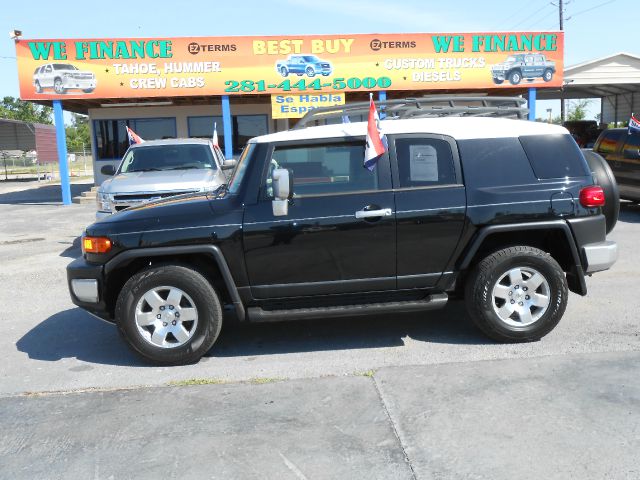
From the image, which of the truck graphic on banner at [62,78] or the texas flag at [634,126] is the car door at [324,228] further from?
the truck graphic on banner at [62,78]

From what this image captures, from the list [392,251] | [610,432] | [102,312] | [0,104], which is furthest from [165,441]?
[0,104]

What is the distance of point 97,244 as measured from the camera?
4.62 m

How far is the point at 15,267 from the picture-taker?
343 inches

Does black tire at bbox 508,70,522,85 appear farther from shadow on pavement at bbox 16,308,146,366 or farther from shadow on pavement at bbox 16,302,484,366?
shadow on pavement at bbox 16,308,146,366

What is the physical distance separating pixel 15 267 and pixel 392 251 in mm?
6469

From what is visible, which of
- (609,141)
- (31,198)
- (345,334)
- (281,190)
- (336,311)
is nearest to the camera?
(281,190)

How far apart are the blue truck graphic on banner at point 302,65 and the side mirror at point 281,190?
13418mm

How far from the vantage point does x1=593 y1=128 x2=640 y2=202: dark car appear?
11141mm

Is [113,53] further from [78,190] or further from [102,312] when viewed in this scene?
[102,312]

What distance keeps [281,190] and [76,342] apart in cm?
248

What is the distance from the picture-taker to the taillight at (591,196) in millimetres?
4762

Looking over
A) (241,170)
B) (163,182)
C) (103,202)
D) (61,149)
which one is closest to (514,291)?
(241,170)

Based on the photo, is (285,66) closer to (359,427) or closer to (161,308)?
(161,308)

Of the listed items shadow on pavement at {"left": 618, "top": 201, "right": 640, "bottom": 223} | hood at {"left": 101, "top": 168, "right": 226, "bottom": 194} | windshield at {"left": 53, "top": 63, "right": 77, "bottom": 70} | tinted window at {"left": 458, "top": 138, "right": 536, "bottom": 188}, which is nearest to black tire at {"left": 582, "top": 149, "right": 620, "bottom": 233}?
tinted window at {"left": 458, "top": 138, "right": 536, "bottom": 188}
